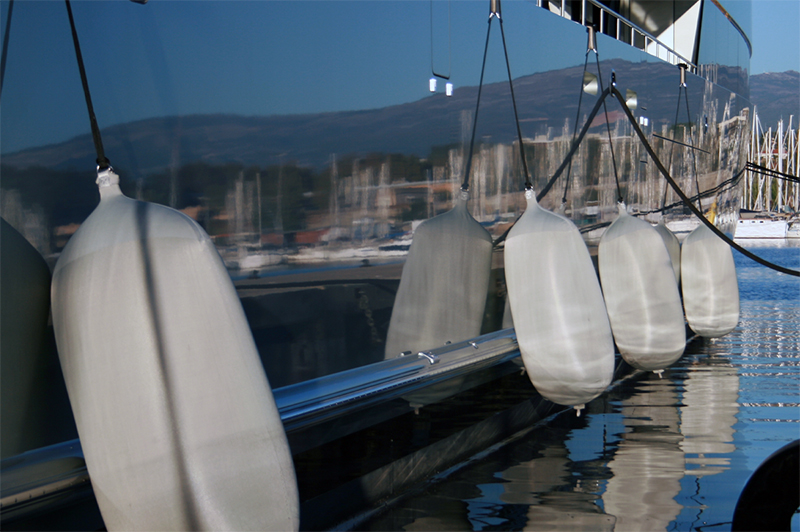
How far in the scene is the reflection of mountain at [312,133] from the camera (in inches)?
67.2

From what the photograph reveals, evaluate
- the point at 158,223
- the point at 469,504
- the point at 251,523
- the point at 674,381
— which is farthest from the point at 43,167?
the point at 674,381

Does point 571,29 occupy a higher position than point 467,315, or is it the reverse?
point 571,29

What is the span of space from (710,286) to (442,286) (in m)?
3.66

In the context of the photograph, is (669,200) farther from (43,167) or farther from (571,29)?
(43,167)

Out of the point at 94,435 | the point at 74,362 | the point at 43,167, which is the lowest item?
the point at 94,435

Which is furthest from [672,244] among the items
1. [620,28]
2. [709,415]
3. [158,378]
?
[158,378]

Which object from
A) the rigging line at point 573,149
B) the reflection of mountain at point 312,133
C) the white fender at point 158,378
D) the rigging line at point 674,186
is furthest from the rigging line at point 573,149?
the white fender at point 158,378

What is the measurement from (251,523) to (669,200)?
5.18m

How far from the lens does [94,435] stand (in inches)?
58.8

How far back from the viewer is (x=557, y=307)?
9.63ft

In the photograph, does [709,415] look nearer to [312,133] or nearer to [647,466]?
[647,466]

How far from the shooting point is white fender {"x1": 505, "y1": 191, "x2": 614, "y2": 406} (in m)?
2.94

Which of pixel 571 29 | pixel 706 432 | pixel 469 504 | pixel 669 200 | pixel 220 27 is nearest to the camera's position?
pixel 220 27

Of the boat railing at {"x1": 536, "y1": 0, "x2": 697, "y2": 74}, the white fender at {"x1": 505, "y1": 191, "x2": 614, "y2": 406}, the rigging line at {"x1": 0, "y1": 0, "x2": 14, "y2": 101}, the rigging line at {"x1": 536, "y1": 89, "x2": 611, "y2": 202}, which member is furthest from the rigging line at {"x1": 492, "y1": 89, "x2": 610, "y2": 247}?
the rigging line at {"x1": 0, "y1": 0, "x2": 14, "y2": 101}
